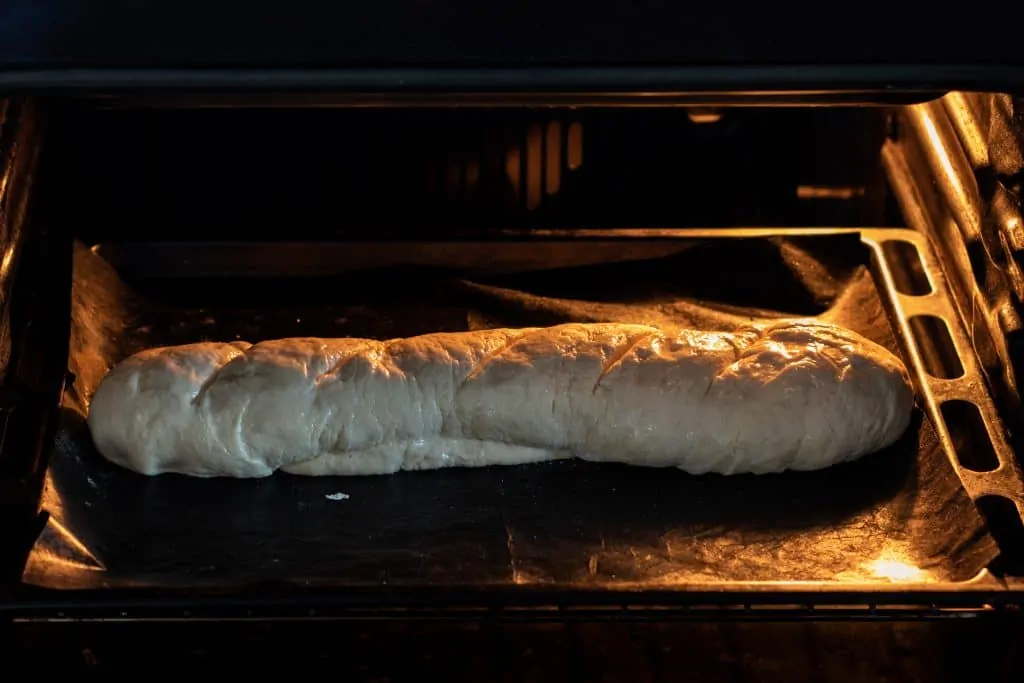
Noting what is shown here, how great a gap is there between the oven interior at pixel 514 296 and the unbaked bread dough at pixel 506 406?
0.19ft

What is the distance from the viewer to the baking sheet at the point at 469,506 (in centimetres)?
197

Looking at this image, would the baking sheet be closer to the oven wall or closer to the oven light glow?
the oven light glow

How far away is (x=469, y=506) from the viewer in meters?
2.16

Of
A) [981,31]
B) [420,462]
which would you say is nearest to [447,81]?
[981,31]

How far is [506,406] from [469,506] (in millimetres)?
214

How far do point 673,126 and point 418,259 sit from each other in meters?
0.68

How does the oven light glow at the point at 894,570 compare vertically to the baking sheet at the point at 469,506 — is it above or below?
below

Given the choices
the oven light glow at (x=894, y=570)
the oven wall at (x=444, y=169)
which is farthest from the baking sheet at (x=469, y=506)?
the oven wall at (x=444, y=169)

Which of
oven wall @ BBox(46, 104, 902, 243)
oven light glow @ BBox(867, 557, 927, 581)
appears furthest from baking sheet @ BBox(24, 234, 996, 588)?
oven wall @ BBox(46, 104, 902, 243)

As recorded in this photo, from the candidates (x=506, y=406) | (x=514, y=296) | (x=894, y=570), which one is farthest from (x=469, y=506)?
(x=894, y=570)

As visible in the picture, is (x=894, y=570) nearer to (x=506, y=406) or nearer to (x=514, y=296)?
(x=506, y=406)

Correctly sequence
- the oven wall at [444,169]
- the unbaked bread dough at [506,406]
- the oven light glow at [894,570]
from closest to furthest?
the oven light glow at [894,570]
the unbaked bread dough at [506,406]
the oven wall at [444,169]

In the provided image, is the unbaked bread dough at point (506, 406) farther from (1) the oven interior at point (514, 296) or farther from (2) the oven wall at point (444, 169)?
(2) the oven wall at point (444, 169)

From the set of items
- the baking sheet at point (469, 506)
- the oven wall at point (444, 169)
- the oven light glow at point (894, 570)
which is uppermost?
the oven wall at point (444, 169)
